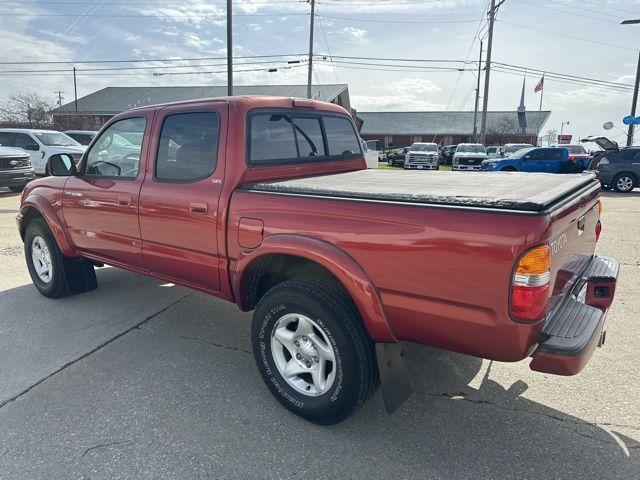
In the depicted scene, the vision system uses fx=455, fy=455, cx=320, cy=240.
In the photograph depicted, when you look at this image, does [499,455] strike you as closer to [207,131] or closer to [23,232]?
[207,131]

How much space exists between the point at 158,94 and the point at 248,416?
5591cm

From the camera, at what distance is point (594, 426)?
266cm

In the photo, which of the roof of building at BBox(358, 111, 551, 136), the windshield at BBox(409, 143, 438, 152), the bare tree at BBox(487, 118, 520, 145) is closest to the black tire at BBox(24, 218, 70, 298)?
the windshield at BBox(409, 143, 438, 152)

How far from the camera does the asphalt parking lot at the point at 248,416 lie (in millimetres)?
2379

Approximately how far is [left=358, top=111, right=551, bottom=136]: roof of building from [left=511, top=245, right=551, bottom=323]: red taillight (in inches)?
2298

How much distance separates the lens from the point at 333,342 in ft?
8.21

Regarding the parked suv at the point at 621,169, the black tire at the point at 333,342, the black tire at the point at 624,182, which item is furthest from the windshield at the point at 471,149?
the black tire at the point at 333,342

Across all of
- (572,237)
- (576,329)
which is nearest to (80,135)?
(572,237)

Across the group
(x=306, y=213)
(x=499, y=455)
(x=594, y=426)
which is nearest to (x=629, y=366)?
(x=594, y=426)

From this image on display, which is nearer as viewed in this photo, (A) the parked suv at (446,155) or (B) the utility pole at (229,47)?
(B) the utility pole at (229,47)

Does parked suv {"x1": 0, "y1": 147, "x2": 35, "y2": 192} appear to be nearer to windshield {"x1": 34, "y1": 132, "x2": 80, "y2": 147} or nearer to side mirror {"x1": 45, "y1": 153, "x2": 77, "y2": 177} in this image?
windshield {"x1": 34, "y1": 132, "x2": 80, "y2": 147}

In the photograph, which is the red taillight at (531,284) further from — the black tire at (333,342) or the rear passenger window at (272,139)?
the rear passenger window at (272,139)

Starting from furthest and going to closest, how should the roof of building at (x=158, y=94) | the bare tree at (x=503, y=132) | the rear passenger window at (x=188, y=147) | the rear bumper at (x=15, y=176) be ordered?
1. the bare tree at (x=503, y=132)
2. the roof of building at (x=158, y=94)
3. the rear bumper at (x=15, y=176)
4. the rear passenger window at (x=188, y=147)

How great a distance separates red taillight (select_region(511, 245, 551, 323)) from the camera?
1.91 metres
